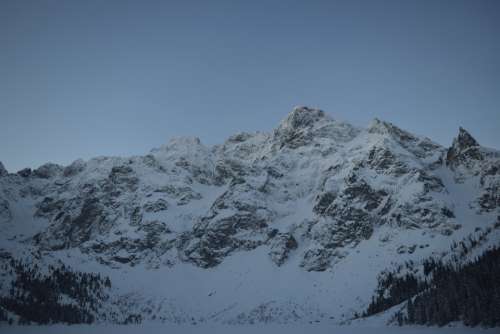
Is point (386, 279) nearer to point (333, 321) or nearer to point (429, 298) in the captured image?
point (333, 321)

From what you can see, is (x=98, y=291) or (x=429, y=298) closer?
(x=429, y=298)

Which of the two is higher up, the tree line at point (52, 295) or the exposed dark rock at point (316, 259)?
the exposed dark rock at point (316, 259)


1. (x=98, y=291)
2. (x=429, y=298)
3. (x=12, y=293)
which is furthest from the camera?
(x=98, y=291)

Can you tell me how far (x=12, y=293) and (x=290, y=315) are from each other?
314 ft

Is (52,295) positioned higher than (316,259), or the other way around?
(316,259)

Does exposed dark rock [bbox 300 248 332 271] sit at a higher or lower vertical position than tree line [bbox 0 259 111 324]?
higher

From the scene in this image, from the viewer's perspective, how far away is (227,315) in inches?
6590

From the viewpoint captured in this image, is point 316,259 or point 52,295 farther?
point 316,259

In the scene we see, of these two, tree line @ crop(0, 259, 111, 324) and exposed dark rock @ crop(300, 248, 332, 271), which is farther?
exposed dark rock @ crop(300, 248, 332, 271)

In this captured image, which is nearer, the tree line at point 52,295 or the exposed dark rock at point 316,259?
the tree line at point 52,295

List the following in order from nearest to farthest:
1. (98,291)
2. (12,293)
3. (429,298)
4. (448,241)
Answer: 1. (429,298)
2. (12,293)
3. (448,241)
4. (98,291)

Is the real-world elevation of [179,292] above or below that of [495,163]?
below

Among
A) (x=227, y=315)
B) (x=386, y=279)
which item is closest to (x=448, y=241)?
(x=386, y=279)

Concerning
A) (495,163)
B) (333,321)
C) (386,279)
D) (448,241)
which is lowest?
(333,321)
